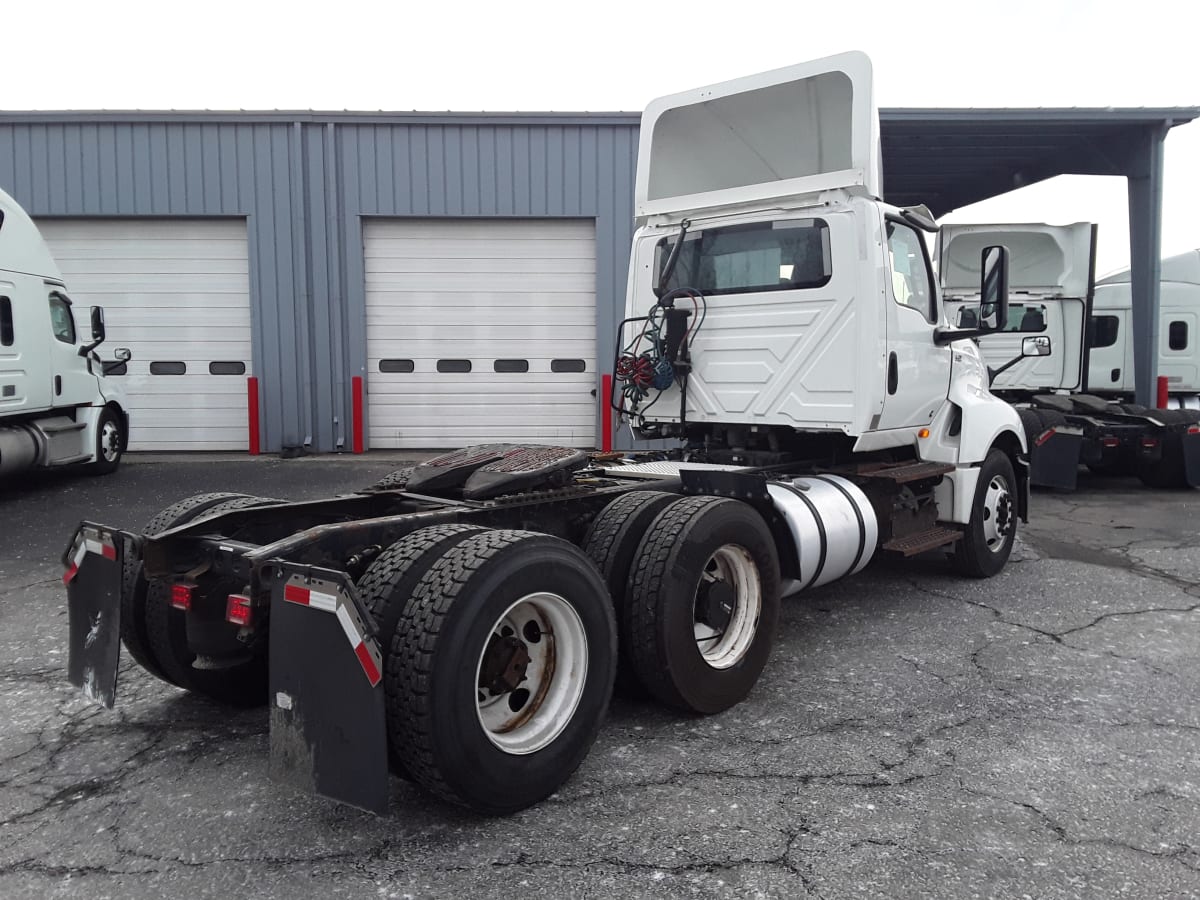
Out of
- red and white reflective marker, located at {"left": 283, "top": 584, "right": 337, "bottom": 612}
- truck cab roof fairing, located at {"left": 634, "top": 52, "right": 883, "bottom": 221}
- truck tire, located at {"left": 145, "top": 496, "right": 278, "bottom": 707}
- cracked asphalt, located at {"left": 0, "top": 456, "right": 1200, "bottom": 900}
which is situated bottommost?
cracked asphalt, located at {"left": 0, "top": 456, "right": 1200, "bottom": 900}

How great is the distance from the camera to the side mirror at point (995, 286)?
220 inches

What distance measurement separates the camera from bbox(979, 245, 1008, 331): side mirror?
220 inches

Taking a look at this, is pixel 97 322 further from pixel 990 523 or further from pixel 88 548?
pixel 990 523

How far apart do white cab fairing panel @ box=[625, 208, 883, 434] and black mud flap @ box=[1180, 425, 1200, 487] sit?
7.34 meters

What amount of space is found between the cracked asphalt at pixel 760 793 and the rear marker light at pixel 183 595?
0.66 metres

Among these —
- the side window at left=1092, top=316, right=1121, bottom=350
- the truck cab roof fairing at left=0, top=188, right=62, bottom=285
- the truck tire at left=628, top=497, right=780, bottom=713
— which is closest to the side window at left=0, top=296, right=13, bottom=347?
the truck cab roof fairing at left=0, top=188, right=62, bottom=285

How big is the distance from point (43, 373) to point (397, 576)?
9.54 m

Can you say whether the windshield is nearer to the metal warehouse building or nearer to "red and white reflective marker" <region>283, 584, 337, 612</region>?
"red and white reflective marker" <region>283, 584, 337, 612</region>

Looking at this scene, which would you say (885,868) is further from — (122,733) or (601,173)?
(601,173)

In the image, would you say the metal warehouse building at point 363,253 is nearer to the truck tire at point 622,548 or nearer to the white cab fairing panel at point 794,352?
the white cab fairing panel at point 794,352

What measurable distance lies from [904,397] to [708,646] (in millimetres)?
2330

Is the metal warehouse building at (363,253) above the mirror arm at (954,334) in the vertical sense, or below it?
above

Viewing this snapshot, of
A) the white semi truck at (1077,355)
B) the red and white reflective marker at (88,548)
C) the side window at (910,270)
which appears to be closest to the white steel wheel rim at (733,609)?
the side window at (910,270)

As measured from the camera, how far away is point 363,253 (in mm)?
13250
